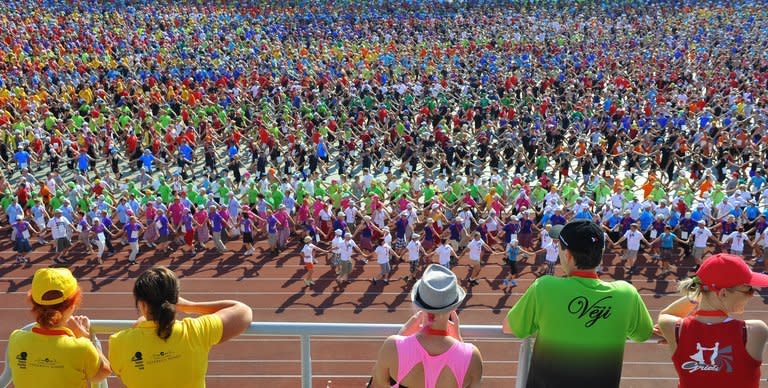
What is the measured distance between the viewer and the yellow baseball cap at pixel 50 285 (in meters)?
2.89

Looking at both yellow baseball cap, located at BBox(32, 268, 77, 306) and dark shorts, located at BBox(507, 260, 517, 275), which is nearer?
yellow baseball cap, located at BBox(32, 268, 77, 306)

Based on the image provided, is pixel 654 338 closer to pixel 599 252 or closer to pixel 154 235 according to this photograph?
pixel 599 252

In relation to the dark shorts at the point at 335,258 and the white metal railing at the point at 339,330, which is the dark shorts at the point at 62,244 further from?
the white metal railing at the point at 339,330

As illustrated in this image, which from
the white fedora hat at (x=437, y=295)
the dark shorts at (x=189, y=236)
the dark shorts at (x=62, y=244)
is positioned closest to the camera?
the white fedora hat at (x=437, y=295)

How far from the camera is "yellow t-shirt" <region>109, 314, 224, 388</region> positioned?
2861 mm

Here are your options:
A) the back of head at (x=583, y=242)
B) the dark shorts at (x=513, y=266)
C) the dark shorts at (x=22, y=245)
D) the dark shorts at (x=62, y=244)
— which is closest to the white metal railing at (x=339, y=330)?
the back of head at (x=583, y=242)

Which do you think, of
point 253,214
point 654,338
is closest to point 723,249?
point 253,214

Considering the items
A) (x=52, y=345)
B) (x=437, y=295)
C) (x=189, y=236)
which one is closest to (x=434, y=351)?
(x=437, y=295)

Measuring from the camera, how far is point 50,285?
2898mm

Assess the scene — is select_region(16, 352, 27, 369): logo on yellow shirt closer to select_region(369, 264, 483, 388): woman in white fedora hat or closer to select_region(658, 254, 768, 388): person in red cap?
select_region(369, 264, 483, 388): woman in white fedora hat

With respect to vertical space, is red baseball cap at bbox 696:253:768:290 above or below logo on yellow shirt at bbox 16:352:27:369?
above

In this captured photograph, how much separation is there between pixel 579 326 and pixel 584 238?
370 millimetres

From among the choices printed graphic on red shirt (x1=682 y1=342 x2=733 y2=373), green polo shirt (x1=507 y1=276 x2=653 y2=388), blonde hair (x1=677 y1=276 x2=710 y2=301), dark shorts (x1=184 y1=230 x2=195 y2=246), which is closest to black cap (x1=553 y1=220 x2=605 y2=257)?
green polo shirt (x1=507 y1=276 x2=653 y2=388)

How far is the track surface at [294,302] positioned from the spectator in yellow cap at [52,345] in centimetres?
789
